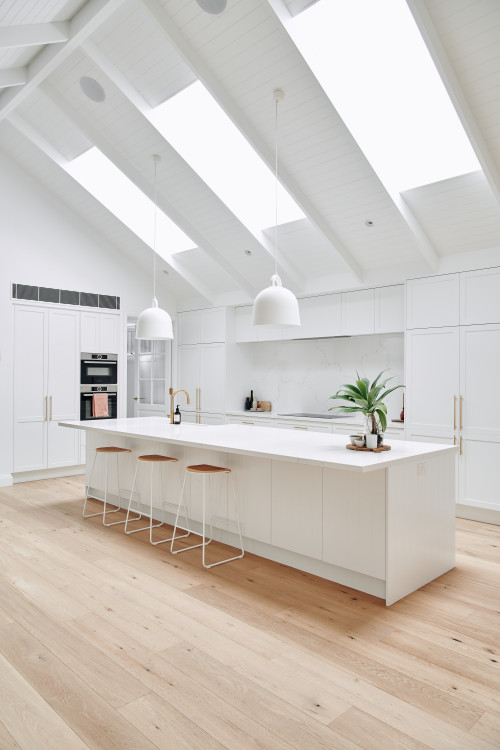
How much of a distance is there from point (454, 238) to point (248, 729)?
160 inches

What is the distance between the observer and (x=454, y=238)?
4566 millimetres

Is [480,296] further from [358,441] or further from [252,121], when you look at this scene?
[252,121]

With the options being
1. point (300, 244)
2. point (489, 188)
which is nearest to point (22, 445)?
point (300, 244)

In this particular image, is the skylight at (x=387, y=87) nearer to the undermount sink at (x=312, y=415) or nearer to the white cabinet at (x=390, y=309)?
the white cabinet at (x=390, y=309)

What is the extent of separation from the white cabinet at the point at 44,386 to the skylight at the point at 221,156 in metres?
2.64

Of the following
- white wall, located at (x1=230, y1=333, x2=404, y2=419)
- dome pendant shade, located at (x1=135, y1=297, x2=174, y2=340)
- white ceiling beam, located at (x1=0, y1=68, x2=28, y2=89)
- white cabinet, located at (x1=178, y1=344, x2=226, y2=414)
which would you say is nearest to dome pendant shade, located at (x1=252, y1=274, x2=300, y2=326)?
dome pendant shade, located at (x1=135, y1=297, x2=174, y2=340)

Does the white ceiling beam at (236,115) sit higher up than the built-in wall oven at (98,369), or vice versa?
the white ceiling beam at (236,115)

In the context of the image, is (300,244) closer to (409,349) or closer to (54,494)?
(409,349)

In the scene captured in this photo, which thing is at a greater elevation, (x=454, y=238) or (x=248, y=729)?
(x=454, y=238)

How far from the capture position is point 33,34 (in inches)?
150

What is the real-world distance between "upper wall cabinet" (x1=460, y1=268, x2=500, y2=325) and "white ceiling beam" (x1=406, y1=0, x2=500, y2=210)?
0.73 meters

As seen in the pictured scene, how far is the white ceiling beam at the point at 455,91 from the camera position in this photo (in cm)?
296

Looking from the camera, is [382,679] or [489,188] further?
[489,188]

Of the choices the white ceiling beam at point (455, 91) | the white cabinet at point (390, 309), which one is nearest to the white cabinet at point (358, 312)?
the white cabinet at point (390, 309)
